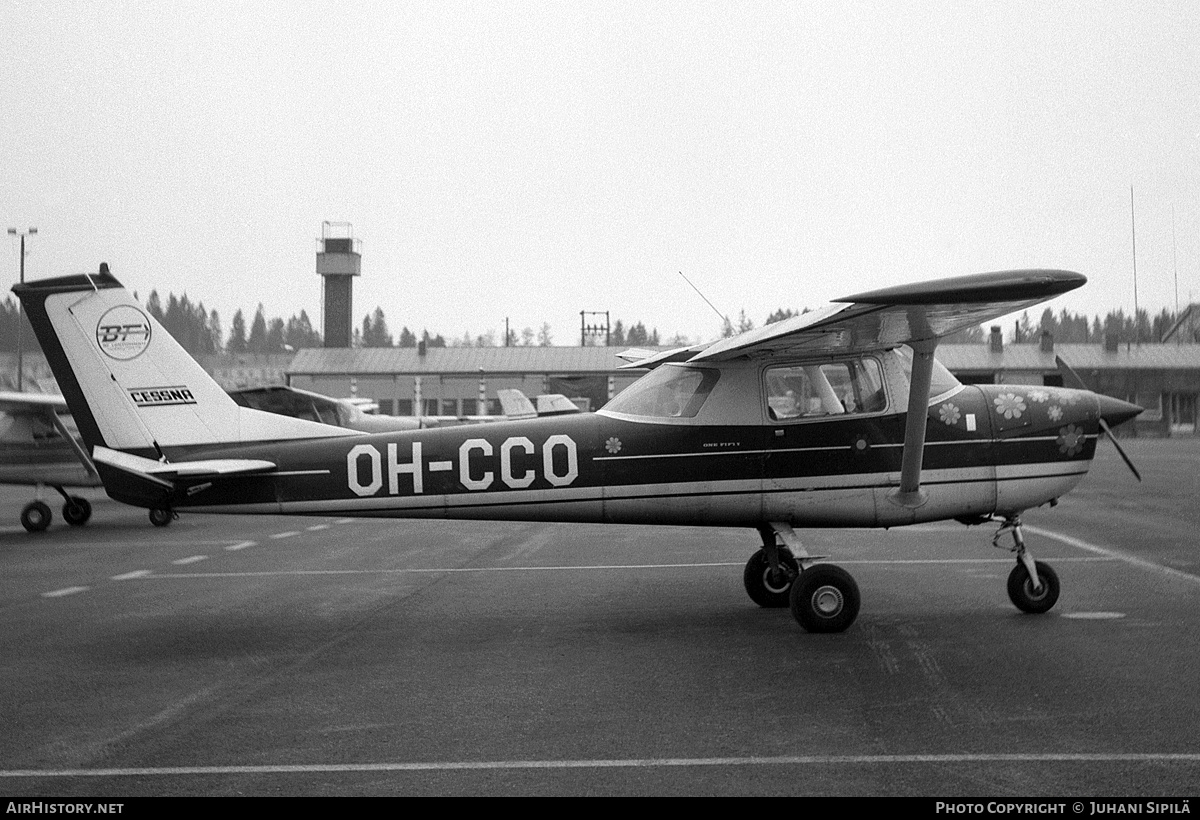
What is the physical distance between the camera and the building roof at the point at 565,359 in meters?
67.8

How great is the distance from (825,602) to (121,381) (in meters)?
5.68

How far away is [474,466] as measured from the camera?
8.34 meters

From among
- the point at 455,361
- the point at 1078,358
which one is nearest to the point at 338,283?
the point at 455,361

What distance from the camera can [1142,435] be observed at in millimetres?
61031

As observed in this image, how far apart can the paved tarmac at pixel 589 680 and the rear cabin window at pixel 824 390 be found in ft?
5.46

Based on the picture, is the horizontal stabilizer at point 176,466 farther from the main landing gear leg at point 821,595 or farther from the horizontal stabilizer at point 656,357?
the main landing gear leg at point 821,595

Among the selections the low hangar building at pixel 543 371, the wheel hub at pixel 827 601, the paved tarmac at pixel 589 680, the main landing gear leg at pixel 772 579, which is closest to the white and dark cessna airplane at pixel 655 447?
the wheel hub at pixel 827 601

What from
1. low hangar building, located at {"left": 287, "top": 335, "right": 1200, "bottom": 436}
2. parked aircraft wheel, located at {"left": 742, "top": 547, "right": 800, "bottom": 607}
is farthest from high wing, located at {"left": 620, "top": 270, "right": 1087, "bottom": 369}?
low hangar building, located at {"left": 287, "top": 335, "right": 1200, "bottom": 436}

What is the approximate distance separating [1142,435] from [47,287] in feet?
206

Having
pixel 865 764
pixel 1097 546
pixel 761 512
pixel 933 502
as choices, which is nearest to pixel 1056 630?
pixel 933 502

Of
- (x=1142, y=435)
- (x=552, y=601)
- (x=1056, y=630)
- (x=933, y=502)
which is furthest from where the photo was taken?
(x=1142, y=435)

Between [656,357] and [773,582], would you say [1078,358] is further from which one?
[773,582]

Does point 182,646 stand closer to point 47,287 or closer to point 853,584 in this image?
point 47,287

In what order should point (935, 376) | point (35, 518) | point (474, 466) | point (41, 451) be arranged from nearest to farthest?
1. point (474, 466)
2. point (935, 376)
3. point (35, 518)
4. point (41, 451)
